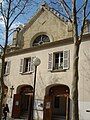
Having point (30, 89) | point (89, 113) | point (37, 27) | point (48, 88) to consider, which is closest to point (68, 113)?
point (89, 113)

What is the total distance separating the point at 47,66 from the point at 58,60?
3.68ft

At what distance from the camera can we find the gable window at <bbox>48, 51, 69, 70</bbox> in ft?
59.0

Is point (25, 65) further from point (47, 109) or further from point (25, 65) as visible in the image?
point (47, 109)

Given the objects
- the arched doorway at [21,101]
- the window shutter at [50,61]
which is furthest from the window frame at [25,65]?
the window shutter at [50,61]

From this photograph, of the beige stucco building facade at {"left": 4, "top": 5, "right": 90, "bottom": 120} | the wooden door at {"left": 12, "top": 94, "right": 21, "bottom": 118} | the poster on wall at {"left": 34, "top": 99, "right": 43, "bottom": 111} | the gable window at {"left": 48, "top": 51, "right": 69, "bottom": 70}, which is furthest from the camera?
the wooden door at {"left": 12, "top": 94, "right": 21, "bottom": 118}

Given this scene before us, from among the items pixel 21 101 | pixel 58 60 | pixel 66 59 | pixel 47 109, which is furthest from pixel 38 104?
pixel 66 59

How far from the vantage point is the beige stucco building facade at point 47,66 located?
17.0m

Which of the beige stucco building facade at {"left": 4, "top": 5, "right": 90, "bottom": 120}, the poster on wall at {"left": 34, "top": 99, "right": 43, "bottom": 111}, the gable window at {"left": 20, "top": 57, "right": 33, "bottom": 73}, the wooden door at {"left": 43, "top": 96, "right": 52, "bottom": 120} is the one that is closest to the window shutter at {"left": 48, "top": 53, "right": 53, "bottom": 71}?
the beige stucco building facade at {"left": 4, "top": 5, "right": 90, "bottom": 120}

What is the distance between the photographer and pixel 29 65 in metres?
21.0

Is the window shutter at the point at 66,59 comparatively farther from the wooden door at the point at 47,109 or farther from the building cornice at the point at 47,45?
the wooden door at the point at 47,109

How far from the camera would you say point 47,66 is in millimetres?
19188

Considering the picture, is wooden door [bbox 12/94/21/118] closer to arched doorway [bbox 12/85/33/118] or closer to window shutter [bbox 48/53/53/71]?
arched doorway [bbox 12/85/33/118]

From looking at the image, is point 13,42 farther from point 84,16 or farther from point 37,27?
point 84,16

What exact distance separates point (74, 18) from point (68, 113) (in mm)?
8708
